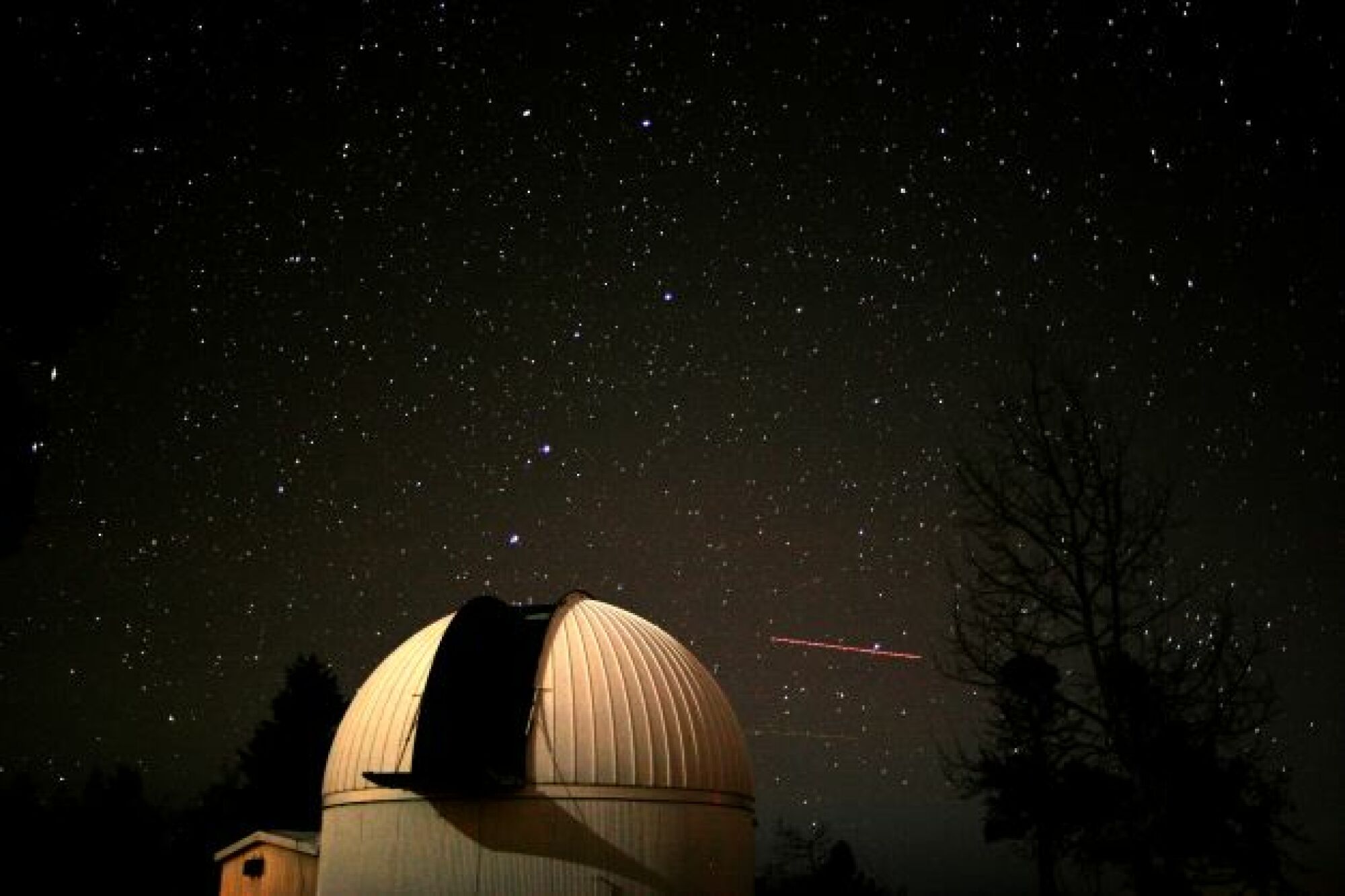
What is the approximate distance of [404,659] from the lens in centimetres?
1681

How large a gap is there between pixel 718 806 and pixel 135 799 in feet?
122

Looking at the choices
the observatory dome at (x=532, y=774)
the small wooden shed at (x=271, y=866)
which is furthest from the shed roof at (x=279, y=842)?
the observatory dome at (x=532, y=774)

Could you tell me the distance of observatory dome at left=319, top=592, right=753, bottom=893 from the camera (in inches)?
567

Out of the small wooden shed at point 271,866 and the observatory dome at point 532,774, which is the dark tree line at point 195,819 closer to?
the small wooden shed at point 271,866

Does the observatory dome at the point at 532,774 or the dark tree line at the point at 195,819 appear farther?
the dark tree line at the point at 195,819

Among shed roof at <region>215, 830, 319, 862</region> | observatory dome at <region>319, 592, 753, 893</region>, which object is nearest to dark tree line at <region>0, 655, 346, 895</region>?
shed roof at <region>215, 830, 319, 862</region>

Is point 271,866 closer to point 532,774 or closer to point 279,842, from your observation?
point 279,842

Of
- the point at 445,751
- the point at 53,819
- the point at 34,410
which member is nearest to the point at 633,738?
the point at 445,751

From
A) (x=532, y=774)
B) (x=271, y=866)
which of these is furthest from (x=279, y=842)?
(x=532, y=774)

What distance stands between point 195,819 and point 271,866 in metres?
24.9

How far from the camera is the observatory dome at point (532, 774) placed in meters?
14.4

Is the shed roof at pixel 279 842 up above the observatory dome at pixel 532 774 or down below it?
below

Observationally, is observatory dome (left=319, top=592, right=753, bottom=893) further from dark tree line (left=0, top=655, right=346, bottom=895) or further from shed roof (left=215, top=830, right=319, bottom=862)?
dark tree line (left=0, top=655, right=346, bottom=895)

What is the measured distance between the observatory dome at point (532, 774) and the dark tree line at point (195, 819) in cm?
2450
